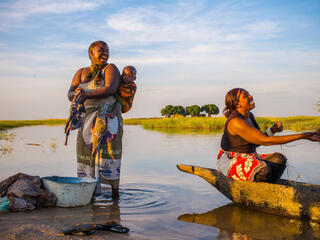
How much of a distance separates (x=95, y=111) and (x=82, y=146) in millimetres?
484

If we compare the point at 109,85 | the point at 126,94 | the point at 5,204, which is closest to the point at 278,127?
the point at 126,94

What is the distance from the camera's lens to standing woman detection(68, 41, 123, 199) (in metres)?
4.58

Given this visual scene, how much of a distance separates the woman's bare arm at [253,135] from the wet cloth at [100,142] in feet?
4.74

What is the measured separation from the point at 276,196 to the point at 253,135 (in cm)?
73

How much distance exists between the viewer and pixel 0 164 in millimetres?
8352

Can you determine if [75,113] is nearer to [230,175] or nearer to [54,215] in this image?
[54,215]

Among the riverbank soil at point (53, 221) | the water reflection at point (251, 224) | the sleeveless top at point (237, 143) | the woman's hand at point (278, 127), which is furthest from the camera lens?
the woman's hand at point (278, 127)

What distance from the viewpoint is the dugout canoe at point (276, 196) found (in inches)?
157

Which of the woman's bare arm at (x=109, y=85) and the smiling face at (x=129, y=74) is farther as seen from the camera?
the smiling face at (x=129, y=74)

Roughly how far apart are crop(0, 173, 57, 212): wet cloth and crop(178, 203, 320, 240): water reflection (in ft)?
5.06

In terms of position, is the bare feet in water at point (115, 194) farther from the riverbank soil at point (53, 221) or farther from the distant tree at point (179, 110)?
the distant tree at point (179, 110)

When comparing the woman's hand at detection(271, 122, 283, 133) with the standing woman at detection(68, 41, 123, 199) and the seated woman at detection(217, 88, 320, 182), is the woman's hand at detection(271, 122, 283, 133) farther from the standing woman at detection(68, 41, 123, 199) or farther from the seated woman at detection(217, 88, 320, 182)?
the standing woman at detection(68, 41, 123, 199)

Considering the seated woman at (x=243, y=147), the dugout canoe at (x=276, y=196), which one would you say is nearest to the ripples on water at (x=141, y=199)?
the dugout canoe at (x=276, y=196)

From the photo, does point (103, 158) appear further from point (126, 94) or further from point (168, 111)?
point (168, 111)
